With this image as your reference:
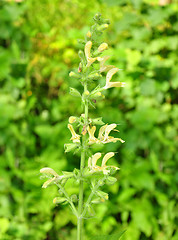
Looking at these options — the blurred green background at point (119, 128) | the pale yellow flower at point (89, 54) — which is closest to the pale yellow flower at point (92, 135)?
the pale yellow flower at point (89, 54)

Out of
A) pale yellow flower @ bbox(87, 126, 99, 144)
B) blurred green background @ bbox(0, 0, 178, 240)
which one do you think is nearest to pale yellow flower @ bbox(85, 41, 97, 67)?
pale yellow flower @ bbox(87, 126, 99, 144)

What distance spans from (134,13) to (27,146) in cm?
121

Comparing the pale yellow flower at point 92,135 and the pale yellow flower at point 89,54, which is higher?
the pale yellow flower at point 89,54

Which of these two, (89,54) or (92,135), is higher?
(89,54)

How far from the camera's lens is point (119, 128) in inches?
81.5

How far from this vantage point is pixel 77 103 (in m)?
2.23

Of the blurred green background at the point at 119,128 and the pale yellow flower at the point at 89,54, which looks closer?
the pale yellow flower at the point at 89,54

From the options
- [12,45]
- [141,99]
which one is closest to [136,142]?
[141,99]

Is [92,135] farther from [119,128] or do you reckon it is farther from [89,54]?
[119,128]

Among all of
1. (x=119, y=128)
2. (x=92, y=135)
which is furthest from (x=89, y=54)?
(x=119, y=128)

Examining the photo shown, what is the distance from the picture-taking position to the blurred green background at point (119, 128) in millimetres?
2094

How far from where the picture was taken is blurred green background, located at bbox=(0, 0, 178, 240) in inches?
82.4

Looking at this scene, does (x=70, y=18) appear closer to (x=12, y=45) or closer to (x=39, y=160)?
(x=12, y=45)

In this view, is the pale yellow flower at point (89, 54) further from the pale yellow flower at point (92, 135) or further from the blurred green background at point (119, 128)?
the blurred green background at point (119, 128)
